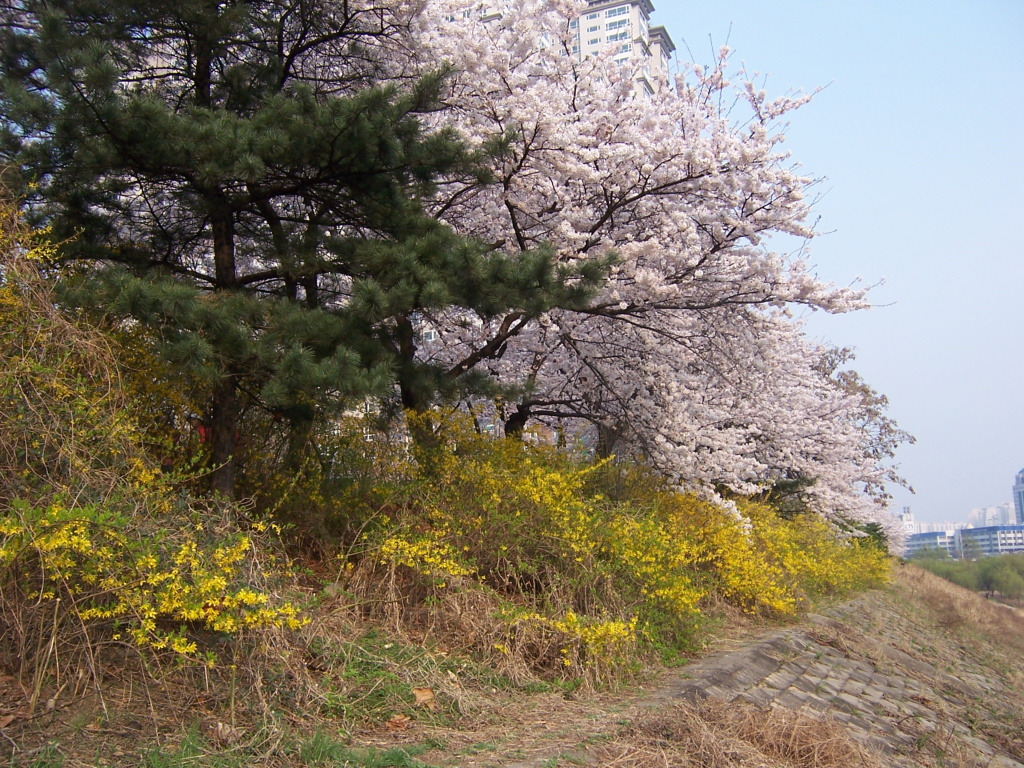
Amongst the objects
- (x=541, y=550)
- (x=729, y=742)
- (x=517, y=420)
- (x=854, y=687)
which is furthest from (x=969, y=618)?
(x=729, y=742)

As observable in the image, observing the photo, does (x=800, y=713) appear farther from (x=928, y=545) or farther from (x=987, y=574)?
(x=928, y=545)

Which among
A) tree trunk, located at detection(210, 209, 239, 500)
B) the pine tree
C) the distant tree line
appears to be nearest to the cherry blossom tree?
the pine tree

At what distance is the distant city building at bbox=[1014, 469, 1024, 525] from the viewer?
134 m

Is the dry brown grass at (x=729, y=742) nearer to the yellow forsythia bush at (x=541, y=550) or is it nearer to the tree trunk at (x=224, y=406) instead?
the yellow forsythia bush at (x=541, y=550)

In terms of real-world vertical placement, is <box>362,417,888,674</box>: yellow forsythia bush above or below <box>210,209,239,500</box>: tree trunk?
below

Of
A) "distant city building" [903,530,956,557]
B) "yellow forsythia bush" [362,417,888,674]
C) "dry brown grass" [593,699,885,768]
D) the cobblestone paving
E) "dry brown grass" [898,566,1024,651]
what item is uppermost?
"yellow forsythia bush" [362,417,888,674]

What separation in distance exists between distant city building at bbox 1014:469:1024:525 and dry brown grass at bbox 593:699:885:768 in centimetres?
14772

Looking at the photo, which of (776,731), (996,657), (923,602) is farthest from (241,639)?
(923,602)

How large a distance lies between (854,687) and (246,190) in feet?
24.8

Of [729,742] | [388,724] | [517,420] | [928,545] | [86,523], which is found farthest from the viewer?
[928,545]

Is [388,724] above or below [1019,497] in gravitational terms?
above

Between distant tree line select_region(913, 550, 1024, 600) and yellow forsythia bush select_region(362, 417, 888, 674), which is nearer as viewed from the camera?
yellow forsythia bush select_region(362, 417, 888, 674)

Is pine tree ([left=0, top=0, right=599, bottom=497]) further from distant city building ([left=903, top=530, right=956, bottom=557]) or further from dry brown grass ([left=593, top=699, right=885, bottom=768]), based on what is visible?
distant city building ([left=903, top=530, right=956, bottom=557])

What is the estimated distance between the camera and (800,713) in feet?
19.9
